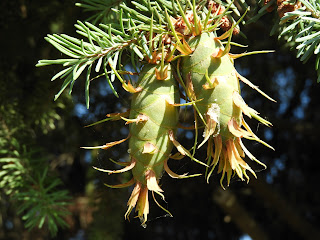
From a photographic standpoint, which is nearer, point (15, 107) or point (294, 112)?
point (15, 107)

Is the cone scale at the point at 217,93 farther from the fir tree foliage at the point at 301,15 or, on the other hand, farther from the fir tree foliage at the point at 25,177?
the fir tree foliage at the point at 25,177

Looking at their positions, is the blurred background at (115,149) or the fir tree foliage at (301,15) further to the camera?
the blurred background at (115,149)

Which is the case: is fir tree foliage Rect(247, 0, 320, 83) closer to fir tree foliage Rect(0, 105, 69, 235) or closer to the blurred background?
the blurred background

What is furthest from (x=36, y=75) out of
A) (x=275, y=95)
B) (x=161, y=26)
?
(x=275, y=95)

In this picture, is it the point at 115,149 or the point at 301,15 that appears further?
the point at 115,149

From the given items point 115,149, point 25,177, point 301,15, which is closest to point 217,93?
point 301,15

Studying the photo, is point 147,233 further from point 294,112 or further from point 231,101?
point 231,101

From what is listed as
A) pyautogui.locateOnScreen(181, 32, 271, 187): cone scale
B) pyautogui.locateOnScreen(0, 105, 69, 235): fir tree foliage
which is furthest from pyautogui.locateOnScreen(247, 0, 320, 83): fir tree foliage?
pyautogui.locateOnScreen(0, 105, 69, 235): fir tree foliage

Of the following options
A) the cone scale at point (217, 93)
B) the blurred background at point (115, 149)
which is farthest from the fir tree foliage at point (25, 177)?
the cone scale at point (217, 93)

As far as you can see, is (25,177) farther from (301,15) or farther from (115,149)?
(301,15)
